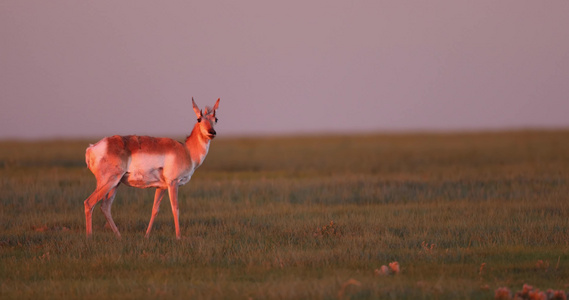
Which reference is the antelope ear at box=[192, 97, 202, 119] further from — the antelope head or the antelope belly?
the antelope belly

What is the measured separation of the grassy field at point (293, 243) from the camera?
8102mm

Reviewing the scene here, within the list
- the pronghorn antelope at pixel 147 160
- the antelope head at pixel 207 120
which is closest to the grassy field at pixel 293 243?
the pronghorn antelope at pixel 147 160

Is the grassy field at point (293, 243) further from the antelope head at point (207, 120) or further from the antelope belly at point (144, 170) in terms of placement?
the antelope head at point (207, 120)

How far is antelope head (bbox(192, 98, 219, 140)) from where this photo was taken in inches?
447

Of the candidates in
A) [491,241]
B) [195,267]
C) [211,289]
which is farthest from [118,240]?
[491,241]

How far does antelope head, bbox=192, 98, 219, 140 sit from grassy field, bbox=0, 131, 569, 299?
1963 mm

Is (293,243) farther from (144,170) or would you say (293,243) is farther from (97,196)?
(97,196)

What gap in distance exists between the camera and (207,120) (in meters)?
11.5

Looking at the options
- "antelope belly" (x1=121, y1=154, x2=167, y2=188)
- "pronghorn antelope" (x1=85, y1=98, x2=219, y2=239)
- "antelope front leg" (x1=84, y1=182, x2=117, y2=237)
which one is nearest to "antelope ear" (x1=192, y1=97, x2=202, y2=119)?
"pronghorn antelope" (x1=85, y1=98, x2=219, y2=239)

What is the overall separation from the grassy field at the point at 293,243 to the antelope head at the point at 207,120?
1963 mm

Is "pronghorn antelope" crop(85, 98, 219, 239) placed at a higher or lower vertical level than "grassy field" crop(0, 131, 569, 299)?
higher

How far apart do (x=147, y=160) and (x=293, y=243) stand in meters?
3.14

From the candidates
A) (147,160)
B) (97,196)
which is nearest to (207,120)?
(147,160)

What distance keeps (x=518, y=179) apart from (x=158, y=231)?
14267mm
